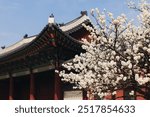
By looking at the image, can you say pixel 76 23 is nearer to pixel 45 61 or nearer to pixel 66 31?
pixel 66 31

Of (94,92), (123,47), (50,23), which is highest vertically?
(50,23)

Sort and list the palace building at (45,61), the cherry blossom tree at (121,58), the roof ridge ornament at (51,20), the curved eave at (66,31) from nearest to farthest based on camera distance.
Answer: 1. the cherry blossom tree at (121,58)
2. the roof ridge ornament at (51,20)
3. the curved eave at (66,31)
4. the palace building at (45,61)

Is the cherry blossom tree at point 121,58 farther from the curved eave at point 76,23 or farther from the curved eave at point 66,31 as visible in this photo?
the curved eave at point 76,23

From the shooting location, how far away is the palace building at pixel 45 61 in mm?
25750

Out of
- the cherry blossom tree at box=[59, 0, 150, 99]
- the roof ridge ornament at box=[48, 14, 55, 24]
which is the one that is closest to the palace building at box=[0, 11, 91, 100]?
the roof ridge ornament at box=[48, 14, 55, 24]

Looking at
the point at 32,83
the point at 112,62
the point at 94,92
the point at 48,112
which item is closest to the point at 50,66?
the point at 32,83

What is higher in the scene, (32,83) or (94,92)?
(32,83)

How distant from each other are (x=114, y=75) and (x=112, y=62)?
731mm

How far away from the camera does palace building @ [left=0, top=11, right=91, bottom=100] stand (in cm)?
2575

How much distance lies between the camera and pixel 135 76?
14000mm

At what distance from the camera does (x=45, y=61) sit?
28.8 m

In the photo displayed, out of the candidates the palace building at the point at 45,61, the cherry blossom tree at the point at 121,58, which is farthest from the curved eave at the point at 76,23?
the cherry blossom tree at the point at 121,58

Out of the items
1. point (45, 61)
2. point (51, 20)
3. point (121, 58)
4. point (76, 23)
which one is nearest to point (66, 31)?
point (45, 61)

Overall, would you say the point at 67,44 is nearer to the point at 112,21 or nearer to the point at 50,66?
the point at 50,66
